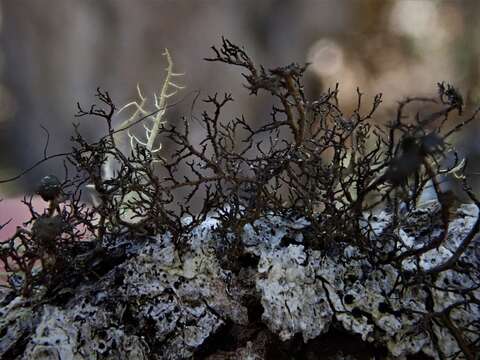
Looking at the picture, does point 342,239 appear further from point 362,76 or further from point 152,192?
point 362,76

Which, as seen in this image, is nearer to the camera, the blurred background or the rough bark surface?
the rough bark surface

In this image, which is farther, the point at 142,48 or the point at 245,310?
the point at 142,48

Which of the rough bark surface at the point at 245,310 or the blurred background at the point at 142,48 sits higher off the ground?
the blurred background at the point at 142,48

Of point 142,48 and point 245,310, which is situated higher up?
point 142,48

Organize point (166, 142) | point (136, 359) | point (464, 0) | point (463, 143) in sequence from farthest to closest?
point (464, 0) < point (166, 142) < point (463, 143) < point (136, 359)

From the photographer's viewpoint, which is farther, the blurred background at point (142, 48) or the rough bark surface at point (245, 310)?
the blurred background at point (142, 48)

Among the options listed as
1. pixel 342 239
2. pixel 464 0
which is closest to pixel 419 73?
pixel 464 0

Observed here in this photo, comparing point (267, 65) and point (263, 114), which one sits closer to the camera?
point (263, 114)

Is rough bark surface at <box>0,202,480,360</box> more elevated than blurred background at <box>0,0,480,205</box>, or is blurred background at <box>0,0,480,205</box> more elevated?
blurred background at <box>0,0,480,205</box>
